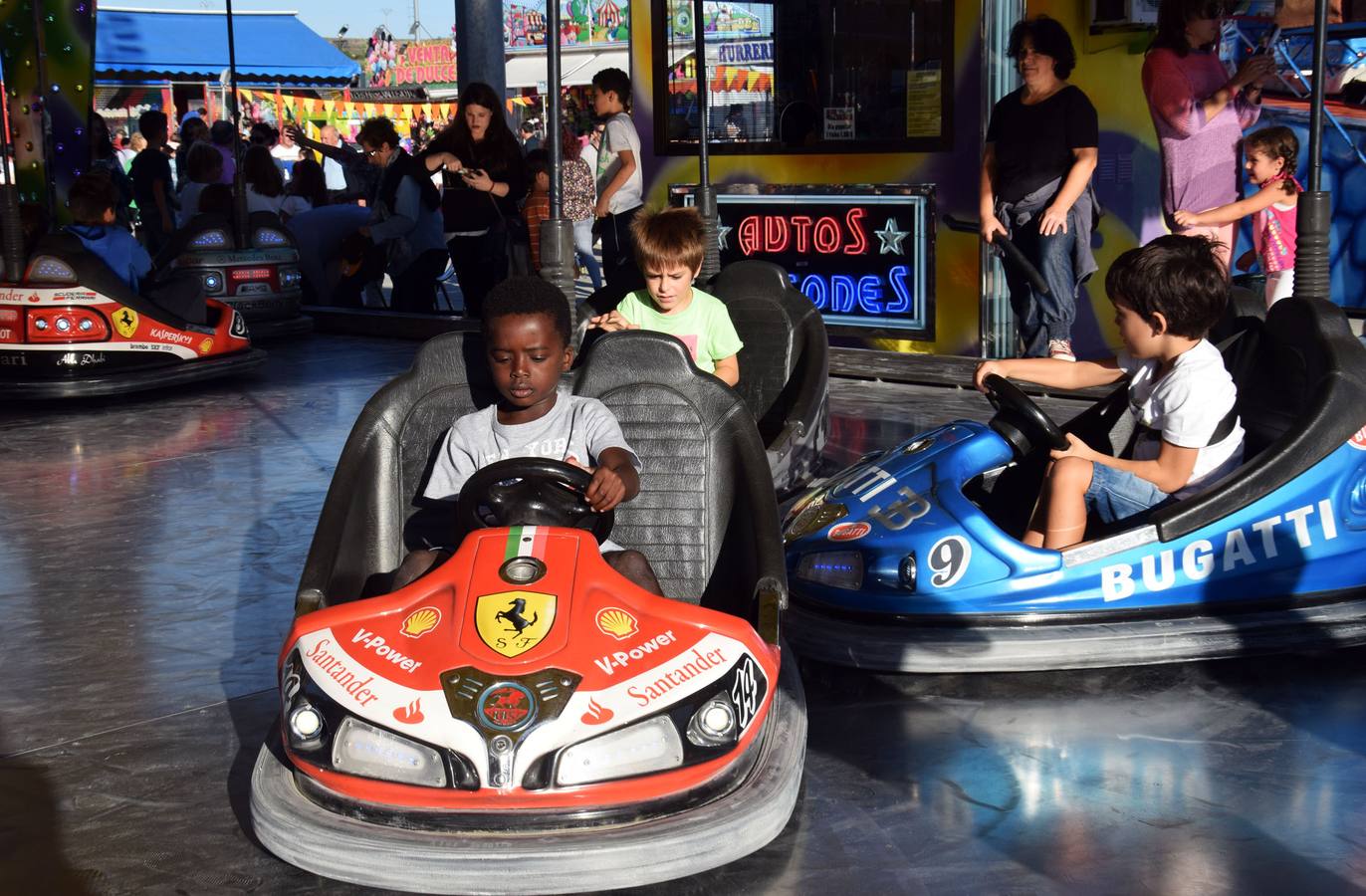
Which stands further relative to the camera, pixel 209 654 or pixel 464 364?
pixel 209 654

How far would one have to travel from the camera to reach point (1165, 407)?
346 centimetres

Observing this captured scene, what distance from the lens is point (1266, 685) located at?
3316 mm

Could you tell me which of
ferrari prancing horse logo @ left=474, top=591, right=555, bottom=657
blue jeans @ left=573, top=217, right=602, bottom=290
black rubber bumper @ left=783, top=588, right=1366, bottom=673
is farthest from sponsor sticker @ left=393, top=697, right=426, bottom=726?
blue jeans @ left=573, top=217, right=602, bottom=290

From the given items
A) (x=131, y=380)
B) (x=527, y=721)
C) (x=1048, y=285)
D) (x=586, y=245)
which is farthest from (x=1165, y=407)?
(x=586, y=245)

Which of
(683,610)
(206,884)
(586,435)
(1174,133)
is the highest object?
(1174,133)

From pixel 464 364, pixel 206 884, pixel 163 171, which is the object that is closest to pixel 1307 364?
pixel 464 364

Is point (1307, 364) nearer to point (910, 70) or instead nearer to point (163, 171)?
point (910, 70)

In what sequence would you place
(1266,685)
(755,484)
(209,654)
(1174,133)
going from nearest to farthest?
(755,484)
(1266,685)
(209,654)
(1174,133)

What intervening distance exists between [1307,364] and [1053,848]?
1481 mm

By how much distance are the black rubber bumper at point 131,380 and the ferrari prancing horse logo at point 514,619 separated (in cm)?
541

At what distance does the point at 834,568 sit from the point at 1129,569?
0.63 meters

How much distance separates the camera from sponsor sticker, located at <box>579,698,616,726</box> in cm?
239

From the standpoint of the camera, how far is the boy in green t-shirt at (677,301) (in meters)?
4.23

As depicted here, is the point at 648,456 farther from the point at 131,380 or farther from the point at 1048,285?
the point at 131,380
